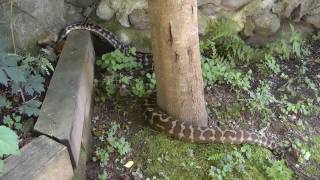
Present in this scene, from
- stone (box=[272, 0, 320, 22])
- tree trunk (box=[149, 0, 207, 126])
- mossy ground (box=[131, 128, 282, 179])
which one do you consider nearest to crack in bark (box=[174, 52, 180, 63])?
tree trunk (box=[149, 0, 207, 126])

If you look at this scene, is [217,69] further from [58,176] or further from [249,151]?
[58,176]

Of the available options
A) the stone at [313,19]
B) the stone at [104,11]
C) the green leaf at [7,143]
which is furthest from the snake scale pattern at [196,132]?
the stone at [313,19]

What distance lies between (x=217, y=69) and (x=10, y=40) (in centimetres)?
233

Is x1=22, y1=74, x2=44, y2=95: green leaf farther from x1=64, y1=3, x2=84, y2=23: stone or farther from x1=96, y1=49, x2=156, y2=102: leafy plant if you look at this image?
x1=64, y1=3, x2=84, y2=23: stone

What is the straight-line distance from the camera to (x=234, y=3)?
527 centimetres

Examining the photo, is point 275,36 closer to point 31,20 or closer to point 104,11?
point 104,11

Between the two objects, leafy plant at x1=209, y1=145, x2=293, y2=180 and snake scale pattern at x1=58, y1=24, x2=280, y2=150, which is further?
snake scale pattern at x1=58, y1=24, x2=280, y2=150

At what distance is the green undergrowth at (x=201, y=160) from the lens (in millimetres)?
3895

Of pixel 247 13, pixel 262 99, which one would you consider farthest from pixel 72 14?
pixel 262 99

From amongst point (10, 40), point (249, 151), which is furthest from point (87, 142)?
point (249, 151)

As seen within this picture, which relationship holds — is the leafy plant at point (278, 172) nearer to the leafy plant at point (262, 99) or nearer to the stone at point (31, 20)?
the leafy plant at point (262, 99)

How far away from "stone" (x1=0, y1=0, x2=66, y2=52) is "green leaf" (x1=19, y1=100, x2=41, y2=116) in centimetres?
77

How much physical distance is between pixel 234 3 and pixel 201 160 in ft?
7.35

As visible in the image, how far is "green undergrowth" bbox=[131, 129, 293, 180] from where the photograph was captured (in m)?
3.89
